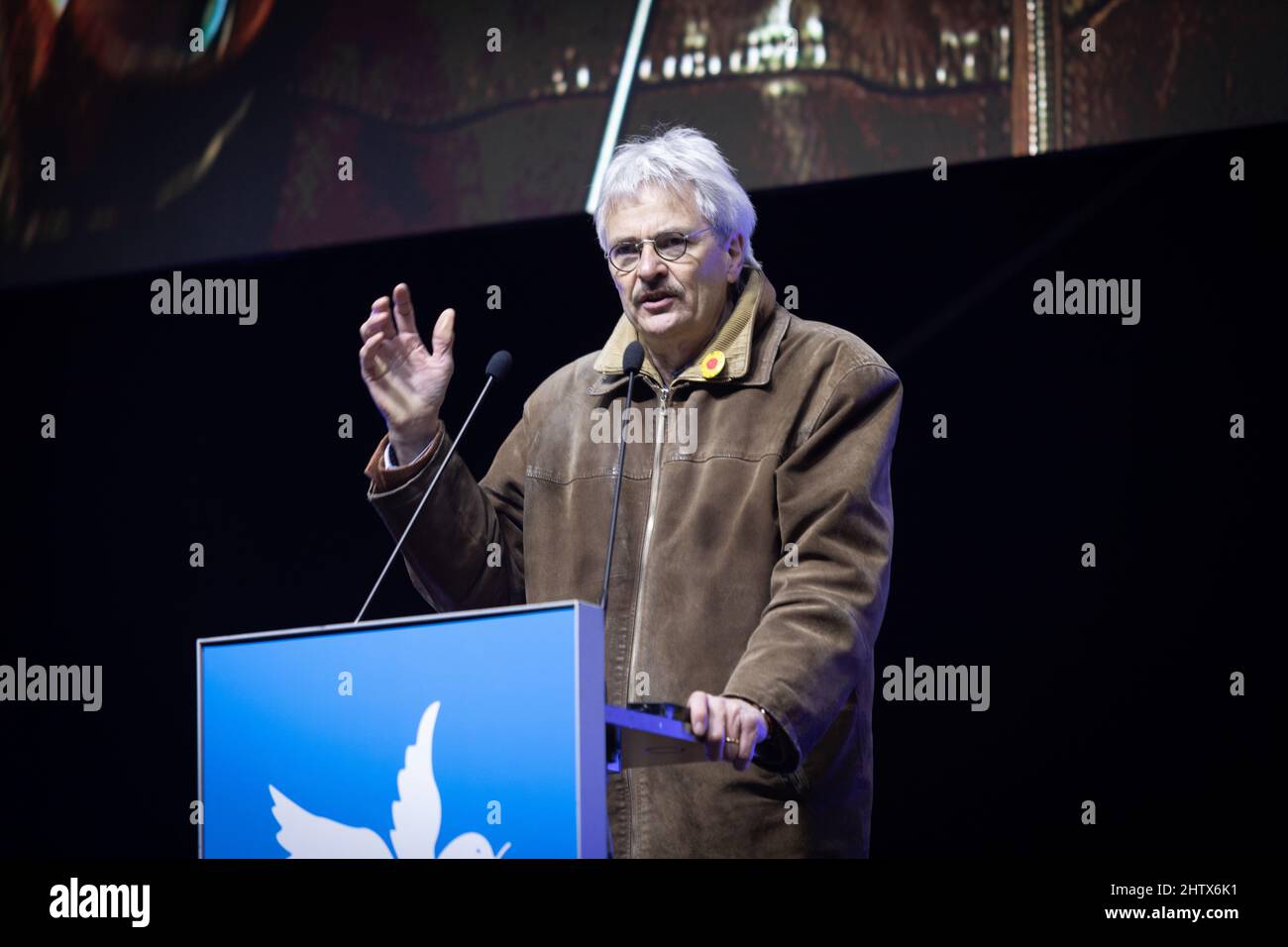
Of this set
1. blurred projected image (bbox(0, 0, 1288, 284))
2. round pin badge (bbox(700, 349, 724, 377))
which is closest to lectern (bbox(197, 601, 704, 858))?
round pin badge (bbox(700, 349, 724, 377))

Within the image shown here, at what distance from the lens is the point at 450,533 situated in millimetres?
2506

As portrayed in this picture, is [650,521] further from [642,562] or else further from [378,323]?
[378,323]

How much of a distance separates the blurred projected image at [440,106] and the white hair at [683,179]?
1.04 meters

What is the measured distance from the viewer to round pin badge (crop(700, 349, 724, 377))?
8.21 feet

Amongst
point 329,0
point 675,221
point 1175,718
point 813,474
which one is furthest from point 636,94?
point 1175,718

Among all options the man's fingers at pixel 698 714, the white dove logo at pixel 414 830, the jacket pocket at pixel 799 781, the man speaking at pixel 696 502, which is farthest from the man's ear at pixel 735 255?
the white dove logo at pixel 414 830

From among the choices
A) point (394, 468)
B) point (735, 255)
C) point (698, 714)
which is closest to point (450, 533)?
point (394, 468)

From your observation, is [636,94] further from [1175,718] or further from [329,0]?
[1175,718]

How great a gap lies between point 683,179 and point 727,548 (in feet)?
2.01

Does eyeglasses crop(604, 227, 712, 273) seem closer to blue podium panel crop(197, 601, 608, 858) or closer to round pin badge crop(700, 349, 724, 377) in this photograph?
round pin badge crop(700, 349, 724, 377)

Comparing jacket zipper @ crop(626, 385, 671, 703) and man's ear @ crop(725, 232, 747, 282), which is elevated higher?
man's ear @ crop(725, 232, 747, 282)

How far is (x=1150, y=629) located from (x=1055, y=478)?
16.0 inches

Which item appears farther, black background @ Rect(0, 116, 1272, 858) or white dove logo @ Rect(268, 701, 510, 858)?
black background @ Rect(0, 116, 1272, 858)

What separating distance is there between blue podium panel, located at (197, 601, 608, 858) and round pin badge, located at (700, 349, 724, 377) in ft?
2.70
